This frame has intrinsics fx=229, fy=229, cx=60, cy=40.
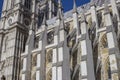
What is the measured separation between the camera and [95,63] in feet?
88.7

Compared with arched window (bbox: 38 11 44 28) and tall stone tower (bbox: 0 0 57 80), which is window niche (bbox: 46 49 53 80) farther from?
arched window (bbox: 38 11 44 28)

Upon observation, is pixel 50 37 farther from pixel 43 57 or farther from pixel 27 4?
pixel 27 4

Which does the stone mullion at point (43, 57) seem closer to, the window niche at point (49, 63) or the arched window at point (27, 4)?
the window niche at point (49, 63)

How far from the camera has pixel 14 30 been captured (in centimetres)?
3719

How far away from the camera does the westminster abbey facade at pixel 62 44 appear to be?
83.5ft

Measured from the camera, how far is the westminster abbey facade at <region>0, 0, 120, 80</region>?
25.4m

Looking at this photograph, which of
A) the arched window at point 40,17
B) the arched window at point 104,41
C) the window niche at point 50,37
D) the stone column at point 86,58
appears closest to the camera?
the stone column at point 86,58

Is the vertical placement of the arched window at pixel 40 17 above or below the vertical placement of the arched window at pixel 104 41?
above

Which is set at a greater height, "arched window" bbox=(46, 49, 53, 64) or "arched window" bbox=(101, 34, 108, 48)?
"arched window" bbox=(101, 34, 108, 48)

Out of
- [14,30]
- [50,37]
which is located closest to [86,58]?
[50,37]

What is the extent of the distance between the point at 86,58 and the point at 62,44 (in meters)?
4.40

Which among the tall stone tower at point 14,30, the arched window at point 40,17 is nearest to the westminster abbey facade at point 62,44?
the tall stone tower at point 14,30

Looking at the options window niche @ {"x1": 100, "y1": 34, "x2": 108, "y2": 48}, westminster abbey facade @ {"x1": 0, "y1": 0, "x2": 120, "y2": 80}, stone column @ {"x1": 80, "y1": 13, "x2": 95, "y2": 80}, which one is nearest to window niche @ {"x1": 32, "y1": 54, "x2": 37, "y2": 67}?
westminster abbey facade @ {"x1": 0, "y1": 0, "x2": 120, "y2": 80}

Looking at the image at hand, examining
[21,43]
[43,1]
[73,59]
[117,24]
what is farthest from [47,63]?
[43,1]
